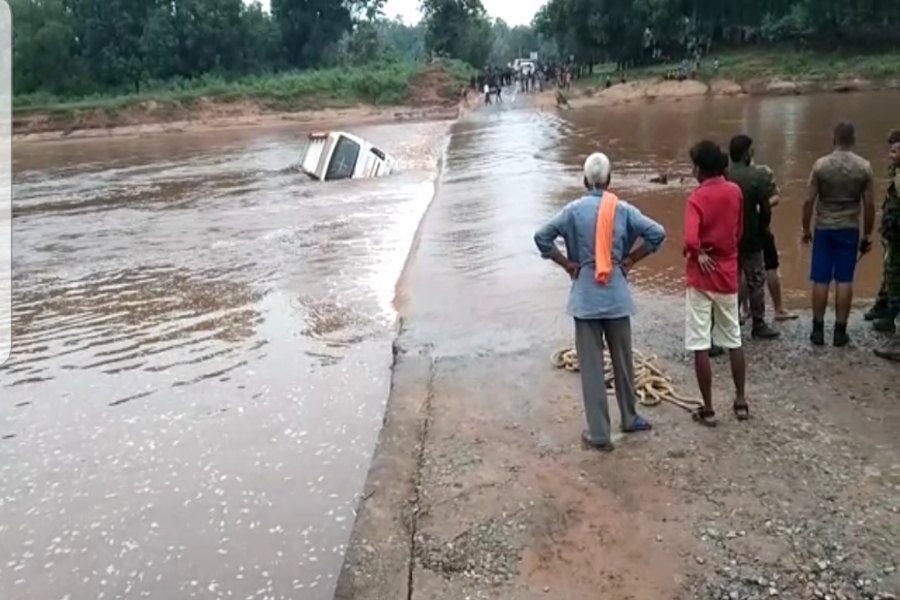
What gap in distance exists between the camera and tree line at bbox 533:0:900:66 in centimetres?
5209

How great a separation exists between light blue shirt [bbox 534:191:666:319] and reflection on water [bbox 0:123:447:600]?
1.96m

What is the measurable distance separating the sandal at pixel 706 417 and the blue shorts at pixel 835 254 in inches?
73.6

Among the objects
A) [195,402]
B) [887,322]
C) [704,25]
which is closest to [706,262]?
[887,322]

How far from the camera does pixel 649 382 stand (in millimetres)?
6270

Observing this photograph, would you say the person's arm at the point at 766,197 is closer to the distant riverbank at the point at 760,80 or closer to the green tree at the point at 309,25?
the distant riverbank at the point at 760,80

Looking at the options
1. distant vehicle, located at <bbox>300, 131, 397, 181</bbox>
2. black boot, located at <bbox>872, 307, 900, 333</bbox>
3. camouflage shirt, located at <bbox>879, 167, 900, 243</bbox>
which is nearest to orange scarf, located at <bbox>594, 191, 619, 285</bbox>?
camouflage shirt, located at <bbox>879, 167, 900, 243</bbox>

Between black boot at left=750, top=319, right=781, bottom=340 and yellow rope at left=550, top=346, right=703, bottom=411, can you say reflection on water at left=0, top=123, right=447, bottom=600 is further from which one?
black boot at left=750, top=319, right=781, bottom=340

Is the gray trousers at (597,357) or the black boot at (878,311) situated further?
the black boot at (878,311)

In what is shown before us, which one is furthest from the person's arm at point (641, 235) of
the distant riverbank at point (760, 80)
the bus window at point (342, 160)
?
the distant riverbank at point (760, 80)

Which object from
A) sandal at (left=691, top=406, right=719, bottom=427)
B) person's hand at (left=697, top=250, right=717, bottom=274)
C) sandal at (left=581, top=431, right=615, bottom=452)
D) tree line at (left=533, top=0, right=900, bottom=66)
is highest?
tree line at (left=533, top=0, right=900, bottom=66)

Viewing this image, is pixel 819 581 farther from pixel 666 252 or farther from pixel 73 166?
pixel 73 166

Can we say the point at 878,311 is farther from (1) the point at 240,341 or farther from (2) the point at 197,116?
(2) the point at 197,116

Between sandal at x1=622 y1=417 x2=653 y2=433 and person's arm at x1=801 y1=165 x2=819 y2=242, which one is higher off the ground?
person's arm at x1=801 y1=165 x2=819 y2=242

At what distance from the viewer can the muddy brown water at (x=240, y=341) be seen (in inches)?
206
